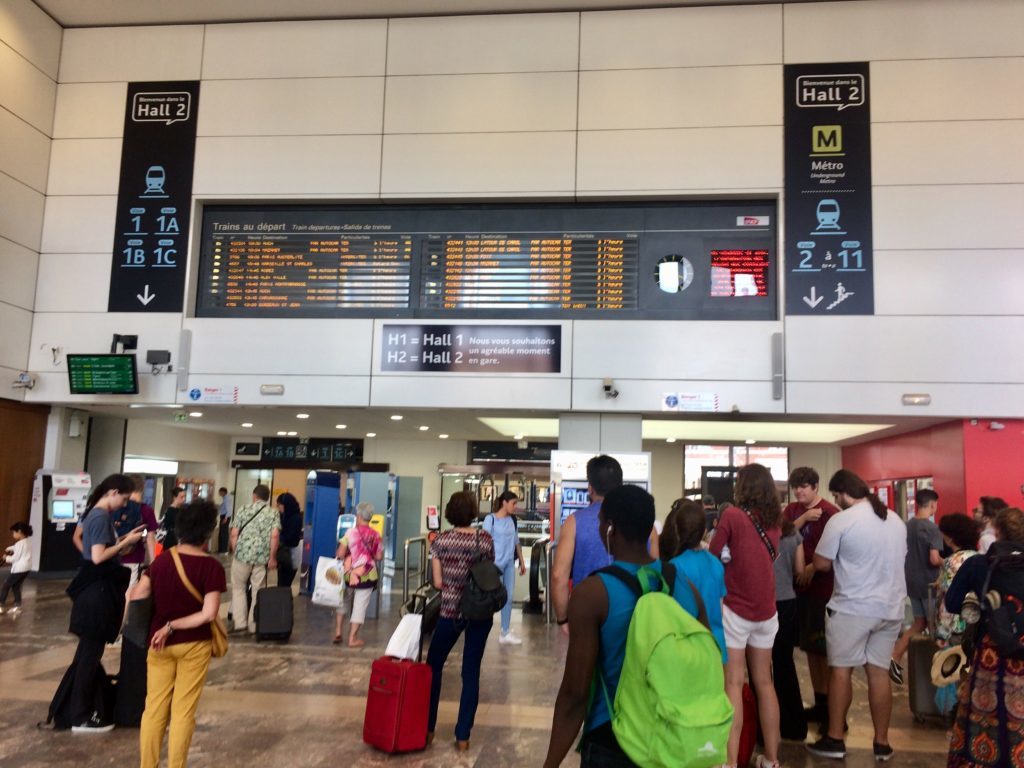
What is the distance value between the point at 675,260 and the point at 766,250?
3.60 feet

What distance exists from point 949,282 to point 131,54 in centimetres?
1103

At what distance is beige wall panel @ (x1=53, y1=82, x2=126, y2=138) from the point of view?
10633 millimetres

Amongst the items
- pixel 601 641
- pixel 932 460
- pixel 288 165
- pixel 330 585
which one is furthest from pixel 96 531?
pixel 932 460

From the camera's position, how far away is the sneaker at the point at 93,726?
15.5 ft

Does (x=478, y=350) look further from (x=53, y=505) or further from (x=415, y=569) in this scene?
(x=53, y=505)

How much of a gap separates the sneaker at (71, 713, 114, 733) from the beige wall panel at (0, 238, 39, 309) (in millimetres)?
7230

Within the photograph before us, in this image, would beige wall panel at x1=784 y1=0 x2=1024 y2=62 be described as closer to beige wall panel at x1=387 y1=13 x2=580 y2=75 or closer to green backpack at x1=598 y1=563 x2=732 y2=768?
beige wall panel at x1=387 y1=13 x2=580 y2=75

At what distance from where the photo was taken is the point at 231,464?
1842 cm

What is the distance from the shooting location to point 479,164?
9820 mm

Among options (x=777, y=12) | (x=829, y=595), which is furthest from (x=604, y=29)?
(x=829, y=595)

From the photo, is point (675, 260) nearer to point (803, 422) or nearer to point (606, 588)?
point (803, 422)

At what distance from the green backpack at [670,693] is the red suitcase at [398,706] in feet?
8.22

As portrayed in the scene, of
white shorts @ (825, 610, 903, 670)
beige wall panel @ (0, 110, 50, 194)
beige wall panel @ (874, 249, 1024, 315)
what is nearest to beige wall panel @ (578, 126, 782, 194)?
beige wall panel @ (874, 249, 1024, 315)

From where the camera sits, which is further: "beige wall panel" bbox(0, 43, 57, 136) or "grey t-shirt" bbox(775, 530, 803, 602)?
"beige wall panel" bbox(0, 43, 57, 136)
